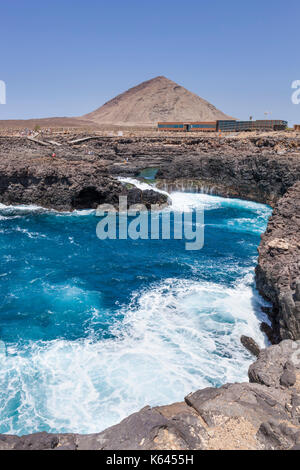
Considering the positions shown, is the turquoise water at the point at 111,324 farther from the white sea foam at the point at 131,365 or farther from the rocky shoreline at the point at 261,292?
the rocky shoreline at the point at 261,292

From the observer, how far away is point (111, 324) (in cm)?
1605

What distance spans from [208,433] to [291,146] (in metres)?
48.6

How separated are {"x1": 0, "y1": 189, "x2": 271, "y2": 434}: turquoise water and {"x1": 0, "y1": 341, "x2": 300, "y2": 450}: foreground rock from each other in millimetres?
3650

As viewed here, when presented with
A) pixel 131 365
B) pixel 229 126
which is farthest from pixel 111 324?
pixel 229 126

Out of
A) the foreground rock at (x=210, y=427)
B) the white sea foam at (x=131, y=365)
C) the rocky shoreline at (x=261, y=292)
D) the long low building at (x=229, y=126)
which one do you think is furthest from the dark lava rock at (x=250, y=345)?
the long low building at (x=229, y=126)

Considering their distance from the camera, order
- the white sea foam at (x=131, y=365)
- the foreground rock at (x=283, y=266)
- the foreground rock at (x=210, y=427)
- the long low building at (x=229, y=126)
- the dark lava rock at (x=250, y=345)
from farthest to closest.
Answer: the long low building at (x=229, y=126) → the dark lava rock at (x=250, y=345) → the foreground rock at (x=283, y=266) → the white sea foam at (x=131, y=365) → the foreground rock at (x=210, y=427)

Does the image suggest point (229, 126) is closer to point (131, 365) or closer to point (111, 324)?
point (111, 324)

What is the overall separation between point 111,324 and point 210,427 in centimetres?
940

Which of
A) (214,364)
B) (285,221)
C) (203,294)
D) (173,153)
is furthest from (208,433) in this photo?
(173,153)

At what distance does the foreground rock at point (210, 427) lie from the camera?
6.75m

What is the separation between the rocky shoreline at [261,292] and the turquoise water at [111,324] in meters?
3.05

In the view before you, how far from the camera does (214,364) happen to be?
1323 cm
